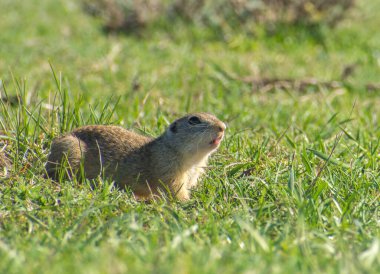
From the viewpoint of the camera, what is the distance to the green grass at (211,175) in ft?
11.5

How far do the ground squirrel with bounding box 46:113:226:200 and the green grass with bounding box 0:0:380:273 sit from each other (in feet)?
0.53

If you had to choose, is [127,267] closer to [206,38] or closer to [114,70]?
[114,70]

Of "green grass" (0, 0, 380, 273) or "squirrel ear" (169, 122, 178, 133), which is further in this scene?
"squirrel ear" (169, 122, 178, 133)

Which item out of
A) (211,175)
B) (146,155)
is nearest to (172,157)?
(146,155)

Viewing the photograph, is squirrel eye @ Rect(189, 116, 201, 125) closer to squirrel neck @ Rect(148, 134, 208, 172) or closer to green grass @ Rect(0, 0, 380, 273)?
squirrel neck @ Rect(148, 134, 208, 172)

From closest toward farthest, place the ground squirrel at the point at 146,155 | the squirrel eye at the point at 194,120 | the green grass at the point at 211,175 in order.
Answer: the green grass at the point at 211,175, the ground squirrel at the point at 146,155, the squirrel eye at the point at 194,120

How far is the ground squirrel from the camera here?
5.04 meters

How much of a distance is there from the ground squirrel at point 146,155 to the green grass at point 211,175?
0.53 feet

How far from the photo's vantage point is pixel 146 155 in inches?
204

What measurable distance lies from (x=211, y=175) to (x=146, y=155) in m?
0.45

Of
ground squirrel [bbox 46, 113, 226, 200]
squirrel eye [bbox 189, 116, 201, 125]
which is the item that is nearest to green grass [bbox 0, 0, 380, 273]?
ground squirrel [bbox 46, 113, 226, 200]

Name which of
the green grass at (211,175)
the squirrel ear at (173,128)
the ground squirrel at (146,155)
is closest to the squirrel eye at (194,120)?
the ground squirrel at (146,155)

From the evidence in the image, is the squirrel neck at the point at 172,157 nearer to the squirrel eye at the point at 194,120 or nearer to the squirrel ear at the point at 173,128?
the squirrel ear at the point at 173,128

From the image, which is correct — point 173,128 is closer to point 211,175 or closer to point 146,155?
point 146,155
